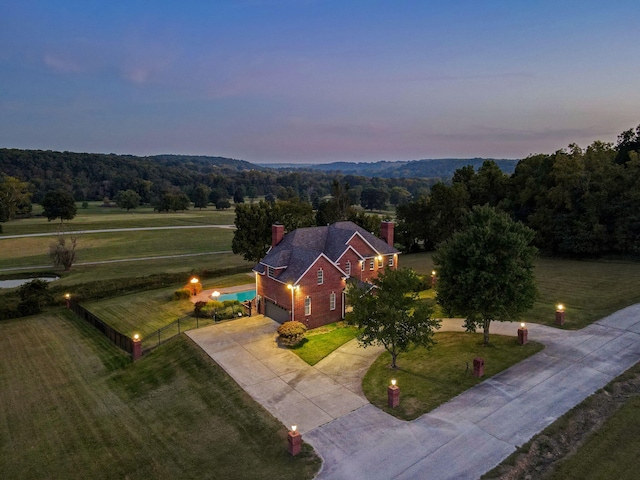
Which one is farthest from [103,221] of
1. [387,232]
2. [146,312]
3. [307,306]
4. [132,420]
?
[132,420]

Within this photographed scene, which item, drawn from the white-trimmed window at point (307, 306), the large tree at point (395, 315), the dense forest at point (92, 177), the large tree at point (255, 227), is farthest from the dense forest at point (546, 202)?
the dense forest at point (92, 177)

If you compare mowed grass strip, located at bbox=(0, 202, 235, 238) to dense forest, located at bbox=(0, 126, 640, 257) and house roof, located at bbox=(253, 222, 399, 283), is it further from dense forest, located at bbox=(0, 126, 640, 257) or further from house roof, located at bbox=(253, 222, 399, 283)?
house roof, located at bbox=(253, 222, 399, 283)

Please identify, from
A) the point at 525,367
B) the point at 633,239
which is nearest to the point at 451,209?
the point at 633,239

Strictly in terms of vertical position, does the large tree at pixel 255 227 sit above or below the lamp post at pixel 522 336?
above

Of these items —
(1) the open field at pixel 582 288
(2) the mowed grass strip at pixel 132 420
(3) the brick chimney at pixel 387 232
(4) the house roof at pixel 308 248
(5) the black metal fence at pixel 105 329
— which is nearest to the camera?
(2) the mowed grass strip at pixel 132 420

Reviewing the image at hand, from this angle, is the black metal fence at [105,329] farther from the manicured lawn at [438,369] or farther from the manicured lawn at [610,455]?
the manicured lawn at [610,455]
